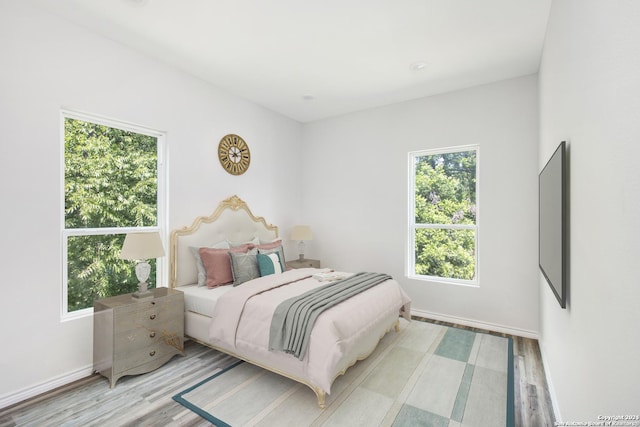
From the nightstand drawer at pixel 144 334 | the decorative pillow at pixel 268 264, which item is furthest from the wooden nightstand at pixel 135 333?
the decorative pillow at pixel 268 264

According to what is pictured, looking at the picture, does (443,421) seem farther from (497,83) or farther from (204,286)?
(497,83)

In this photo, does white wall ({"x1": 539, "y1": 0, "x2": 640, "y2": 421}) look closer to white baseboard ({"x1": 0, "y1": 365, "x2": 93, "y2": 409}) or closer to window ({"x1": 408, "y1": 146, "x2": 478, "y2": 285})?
window ({"x1": 408, "y1": 146, "x2": 478, "y2": 285})

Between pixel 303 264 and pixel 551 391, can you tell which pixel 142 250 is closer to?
pixel 303 264

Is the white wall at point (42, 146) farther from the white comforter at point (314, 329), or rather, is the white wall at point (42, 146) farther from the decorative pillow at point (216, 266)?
the white comforter at point (314, 329)

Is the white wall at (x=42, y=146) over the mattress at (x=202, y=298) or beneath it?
over

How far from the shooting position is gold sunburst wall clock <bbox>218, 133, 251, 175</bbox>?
396 cm

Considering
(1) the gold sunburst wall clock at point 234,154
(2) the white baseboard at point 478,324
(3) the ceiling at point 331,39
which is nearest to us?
(3) the ceiling at point 331,39

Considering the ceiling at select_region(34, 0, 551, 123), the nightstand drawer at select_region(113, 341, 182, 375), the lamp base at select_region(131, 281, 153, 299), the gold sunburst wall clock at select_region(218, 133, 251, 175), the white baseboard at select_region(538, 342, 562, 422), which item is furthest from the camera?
the gold sunburst wall clock at select_region(218, 133, 251, 175)

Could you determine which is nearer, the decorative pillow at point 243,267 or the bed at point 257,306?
the bed at point 257,306

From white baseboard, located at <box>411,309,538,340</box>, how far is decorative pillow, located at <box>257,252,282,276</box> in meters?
1.98

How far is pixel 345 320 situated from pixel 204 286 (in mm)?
1720

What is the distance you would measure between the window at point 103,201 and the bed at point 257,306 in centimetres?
45

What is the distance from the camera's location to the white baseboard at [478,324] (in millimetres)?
3520

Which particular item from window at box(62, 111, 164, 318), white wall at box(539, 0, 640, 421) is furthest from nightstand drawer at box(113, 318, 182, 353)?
white wall at box(539, 0, 640, 421)
